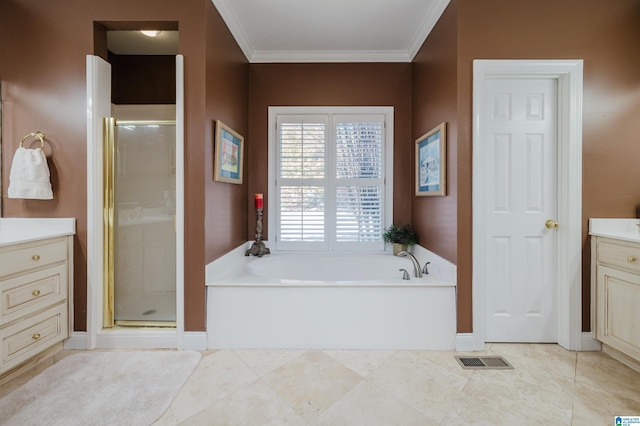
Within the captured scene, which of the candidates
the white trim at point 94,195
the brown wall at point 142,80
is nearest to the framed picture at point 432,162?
the white trim at point 94,195

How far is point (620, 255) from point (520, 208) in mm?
626

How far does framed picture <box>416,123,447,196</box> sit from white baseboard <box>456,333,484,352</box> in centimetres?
105

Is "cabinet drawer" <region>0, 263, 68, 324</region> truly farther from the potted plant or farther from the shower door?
the potted plant

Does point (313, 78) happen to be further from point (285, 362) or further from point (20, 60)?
point (285, 362)

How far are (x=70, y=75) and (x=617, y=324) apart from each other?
163 inches

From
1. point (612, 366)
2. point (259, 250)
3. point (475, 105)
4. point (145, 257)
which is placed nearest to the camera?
point (612, 366)

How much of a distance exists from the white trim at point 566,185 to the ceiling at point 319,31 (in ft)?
2.39

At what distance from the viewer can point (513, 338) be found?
7.46 ft

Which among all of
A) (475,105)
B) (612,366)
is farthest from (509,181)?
(612,366)

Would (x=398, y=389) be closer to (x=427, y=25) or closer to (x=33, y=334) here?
(x=33, y=334)

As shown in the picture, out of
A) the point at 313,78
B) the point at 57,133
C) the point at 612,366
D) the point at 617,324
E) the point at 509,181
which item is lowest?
the point at 612,366

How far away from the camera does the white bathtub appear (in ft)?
7.13

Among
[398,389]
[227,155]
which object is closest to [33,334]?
[227,155]

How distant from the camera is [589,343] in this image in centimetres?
217
